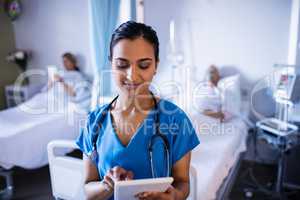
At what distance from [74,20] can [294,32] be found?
6.53ft

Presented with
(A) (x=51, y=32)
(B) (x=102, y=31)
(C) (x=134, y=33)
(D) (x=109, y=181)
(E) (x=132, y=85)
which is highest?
(A) (x=51, y=32)

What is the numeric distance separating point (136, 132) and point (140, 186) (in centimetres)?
17

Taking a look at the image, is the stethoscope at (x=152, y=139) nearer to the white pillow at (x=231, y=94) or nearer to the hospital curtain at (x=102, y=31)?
the hospital curtain at (x=102, y=31)

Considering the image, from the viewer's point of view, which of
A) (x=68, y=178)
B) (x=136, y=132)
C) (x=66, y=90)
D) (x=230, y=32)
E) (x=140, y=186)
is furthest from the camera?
(x=66, y=90)

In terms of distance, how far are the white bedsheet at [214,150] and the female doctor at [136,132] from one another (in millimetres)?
726

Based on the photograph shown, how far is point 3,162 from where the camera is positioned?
2186 millimetres

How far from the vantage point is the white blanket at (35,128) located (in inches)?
88.1

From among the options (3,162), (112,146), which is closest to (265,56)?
(112,146)

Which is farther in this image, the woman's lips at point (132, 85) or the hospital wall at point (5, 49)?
the hospital wall at point (5, 49)

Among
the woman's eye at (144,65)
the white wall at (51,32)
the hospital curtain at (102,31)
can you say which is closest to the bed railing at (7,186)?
the hospital curtain at (102,31)

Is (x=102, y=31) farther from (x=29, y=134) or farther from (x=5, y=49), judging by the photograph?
(x=5, y=49)

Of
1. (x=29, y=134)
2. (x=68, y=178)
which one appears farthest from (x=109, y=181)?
(x=29, y=134)

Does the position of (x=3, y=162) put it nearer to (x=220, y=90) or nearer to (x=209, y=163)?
(x=209, y=163)

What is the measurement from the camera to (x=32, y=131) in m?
2.38
